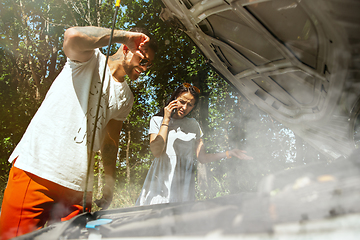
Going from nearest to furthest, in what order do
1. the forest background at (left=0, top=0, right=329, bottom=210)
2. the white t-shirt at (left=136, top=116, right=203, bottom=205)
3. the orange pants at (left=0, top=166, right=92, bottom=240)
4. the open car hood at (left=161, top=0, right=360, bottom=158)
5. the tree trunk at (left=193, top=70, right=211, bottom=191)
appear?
the open car hood at (left=161, top=0, right=360, bottom=158) < the orange pants at (left=0, top=166, right=92, bottom=240) < the white t-shirt at (left=136, top=116, right=203, bottom=205) < the tree trunk at (left=193, top=70, right=211, bottom=191) < the forest background at (left=0, top=0, right=329, bottom=210)

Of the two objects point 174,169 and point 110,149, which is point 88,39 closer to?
point 110,149

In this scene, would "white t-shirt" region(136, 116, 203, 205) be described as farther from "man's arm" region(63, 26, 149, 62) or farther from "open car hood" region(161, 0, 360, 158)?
"man's arm" region(63, 26, 149, 62)

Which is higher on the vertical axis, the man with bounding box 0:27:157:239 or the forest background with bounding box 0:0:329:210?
the forest background with bounding box 0:0:329:210

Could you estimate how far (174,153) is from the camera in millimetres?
2031

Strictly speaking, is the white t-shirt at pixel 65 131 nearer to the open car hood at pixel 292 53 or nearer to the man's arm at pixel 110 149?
the man's arm at pixel 110 149

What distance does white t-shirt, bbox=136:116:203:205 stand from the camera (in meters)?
1.88

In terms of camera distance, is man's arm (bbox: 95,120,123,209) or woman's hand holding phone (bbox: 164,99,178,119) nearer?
man's arm (bbox: 95,120,123,209)

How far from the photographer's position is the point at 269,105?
161 centimetres

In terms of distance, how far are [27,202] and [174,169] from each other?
3.77ft


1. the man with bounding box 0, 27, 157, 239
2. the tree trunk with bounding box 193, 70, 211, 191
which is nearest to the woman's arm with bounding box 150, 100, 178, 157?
the man with bounding box 0, 27, 157, 239

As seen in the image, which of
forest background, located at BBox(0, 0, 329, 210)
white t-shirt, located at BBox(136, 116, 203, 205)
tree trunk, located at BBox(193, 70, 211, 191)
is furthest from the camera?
forest background, located at BBox(0, 0, 329, 210)

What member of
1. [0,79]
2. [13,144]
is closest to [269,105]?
[13,144]

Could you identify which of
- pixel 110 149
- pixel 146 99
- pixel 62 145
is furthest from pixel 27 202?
pixel 146 99

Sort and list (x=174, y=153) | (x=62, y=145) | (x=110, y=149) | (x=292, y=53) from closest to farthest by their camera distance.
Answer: (x=292, y=53), (x=62, y=145), (x=110, y=149), (x=174, y=153)
